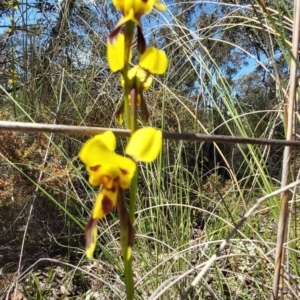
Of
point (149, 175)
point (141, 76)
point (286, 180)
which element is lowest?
point (149, 175)

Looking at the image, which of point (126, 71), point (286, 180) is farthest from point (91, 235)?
point (286, 180)

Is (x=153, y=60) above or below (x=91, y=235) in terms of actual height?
above

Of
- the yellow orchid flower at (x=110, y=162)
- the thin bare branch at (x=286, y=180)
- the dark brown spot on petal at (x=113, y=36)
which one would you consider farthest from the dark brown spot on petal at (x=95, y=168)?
the thin bare branch at (x=286, y=180)

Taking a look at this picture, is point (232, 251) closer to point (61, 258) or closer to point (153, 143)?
point (61, 258)

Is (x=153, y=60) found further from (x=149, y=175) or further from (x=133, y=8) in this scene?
(x=149, y=175)

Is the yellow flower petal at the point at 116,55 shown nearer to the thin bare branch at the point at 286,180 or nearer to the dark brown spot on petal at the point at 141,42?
the dark brown spot on petal at the point at 141,42

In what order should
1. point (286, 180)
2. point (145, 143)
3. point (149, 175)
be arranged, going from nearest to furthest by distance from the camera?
point (145, 143) → point (286, 180) → point (149, 175)

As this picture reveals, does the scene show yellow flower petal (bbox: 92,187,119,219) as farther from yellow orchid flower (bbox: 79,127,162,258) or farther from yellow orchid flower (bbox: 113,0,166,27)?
yellow orchid flower (bbox: 113,0,166,27)
